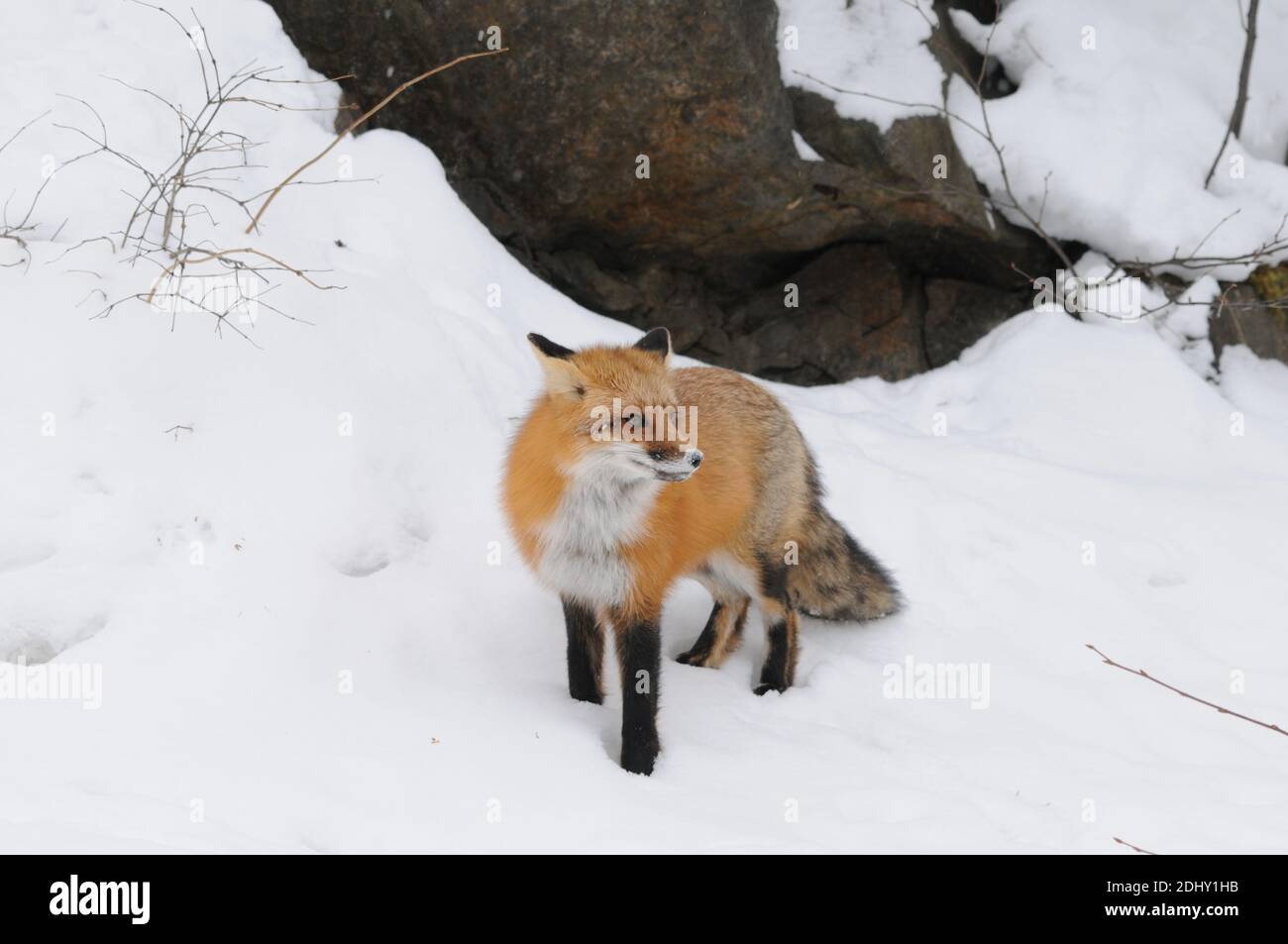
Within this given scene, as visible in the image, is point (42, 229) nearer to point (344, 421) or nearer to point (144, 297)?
point (144, 297)

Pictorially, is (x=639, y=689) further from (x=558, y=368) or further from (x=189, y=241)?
(x=189, y=241)

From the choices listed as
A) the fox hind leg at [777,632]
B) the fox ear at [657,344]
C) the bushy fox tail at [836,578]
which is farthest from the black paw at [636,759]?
the fox ear at [657,344]

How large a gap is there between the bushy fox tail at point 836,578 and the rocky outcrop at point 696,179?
279cm

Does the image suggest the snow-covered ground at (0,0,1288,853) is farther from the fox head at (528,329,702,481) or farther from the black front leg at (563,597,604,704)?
the fox head at (528,329,702,481)

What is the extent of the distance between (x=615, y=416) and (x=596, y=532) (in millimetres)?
418

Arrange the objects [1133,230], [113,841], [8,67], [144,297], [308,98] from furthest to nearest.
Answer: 1. [1133,230]
2. [308,98]
3. [8,67]
4. [144,297]
5. [113,841]

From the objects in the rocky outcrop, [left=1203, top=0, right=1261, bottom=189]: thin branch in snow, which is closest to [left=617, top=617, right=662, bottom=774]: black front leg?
the rocky outcrop

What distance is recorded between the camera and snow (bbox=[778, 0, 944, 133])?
6883mm

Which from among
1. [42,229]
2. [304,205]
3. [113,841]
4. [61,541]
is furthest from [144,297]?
[113,841]

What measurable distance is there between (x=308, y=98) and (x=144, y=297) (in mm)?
2369

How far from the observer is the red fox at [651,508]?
3.37 metres

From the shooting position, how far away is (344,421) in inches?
173

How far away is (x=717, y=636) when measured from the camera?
Answer: 4.50 metres

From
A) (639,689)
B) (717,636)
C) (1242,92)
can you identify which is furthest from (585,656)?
(1242,92)
